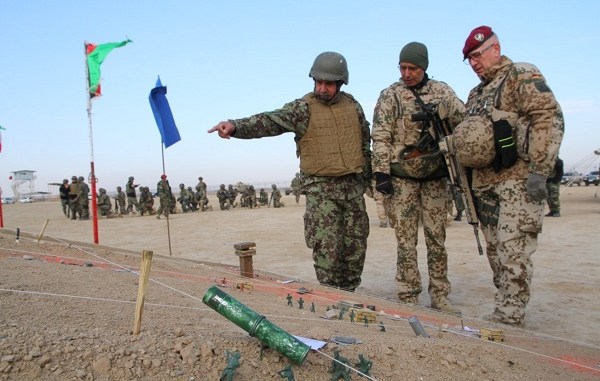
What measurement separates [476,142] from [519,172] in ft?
1.20

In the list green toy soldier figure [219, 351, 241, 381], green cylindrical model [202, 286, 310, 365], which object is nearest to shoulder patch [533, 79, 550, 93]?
green cylindrical model [202, 286, 310, 365]

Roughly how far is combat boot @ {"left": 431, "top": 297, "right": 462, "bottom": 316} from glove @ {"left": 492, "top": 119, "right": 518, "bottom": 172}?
4.17 ft

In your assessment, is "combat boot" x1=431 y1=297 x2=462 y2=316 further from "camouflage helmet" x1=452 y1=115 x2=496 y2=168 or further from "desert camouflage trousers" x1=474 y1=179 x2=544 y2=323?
"camouflage helmet" x1=452 y1=115 x2=496 y2=168

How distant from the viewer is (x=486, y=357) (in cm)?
222

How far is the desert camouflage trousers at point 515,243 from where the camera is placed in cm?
325

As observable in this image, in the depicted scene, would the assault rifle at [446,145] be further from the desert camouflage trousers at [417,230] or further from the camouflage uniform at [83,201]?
the camouflage uniform at [83,201]

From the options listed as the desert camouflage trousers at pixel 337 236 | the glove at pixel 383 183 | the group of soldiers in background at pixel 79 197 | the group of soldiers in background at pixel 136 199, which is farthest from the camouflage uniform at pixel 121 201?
the glove at pixel 383 183

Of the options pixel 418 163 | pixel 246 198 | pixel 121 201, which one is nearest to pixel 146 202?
pixel 121 201

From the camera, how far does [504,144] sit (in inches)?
128

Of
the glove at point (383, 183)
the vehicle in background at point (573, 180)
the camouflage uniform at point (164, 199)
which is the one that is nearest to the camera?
the glove at point (383, 183)

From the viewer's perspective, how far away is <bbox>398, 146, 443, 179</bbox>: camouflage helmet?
12.8 feet

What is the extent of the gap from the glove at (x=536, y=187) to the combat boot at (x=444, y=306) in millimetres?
1211

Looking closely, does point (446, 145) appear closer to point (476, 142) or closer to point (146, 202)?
point (476, 142)

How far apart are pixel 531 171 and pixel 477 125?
495 millimetres
